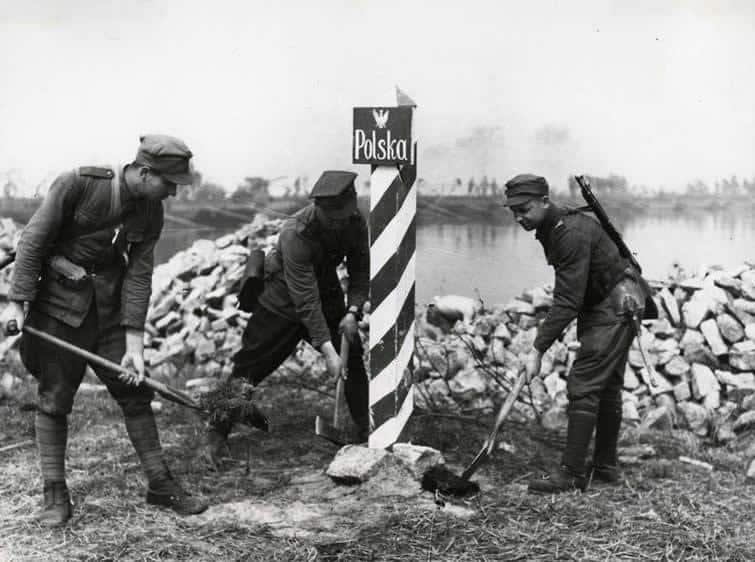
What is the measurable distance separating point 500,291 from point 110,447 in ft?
12.5

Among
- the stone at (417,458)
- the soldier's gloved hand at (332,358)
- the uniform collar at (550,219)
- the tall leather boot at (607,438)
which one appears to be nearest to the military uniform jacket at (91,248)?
the soldier's gloved hand at (332,358)

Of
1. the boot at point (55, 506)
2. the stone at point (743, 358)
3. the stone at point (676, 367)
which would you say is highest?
the stone at point (743, 358)

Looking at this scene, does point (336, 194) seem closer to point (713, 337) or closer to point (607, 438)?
point (607, 438)

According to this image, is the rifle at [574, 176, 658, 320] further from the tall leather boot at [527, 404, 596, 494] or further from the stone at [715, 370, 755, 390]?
the stone at [715, 370, 755, 390]

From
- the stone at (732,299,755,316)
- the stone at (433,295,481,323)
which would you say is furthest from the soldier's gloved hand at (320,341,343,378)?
the stone at (732,299,755,316)

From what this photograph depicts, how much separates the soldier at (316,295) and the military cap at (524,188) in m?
0.88

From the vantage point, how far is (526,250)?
811 centimetres

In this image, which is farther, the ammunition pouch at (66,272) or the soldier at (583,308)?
the soldier at (583,308)

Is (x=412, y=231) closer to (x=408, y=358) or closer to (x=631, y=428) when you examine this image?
(x=408, y=358)

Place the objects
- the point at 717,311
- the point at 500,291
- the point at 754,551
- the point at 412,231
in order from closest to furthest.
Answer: the point at 754,551
the point at 412,231
the point at 717,311
the point at 500,291

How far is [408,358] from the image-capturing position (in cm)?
495

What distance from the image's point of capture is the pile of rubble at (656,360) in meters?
6.38

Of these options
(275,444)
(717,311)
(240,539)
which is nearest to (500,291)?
(717,311)

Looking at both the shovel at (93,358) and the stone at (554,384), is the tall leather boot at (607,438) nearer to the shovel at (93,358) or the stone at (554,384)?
the stone at (554,384)
